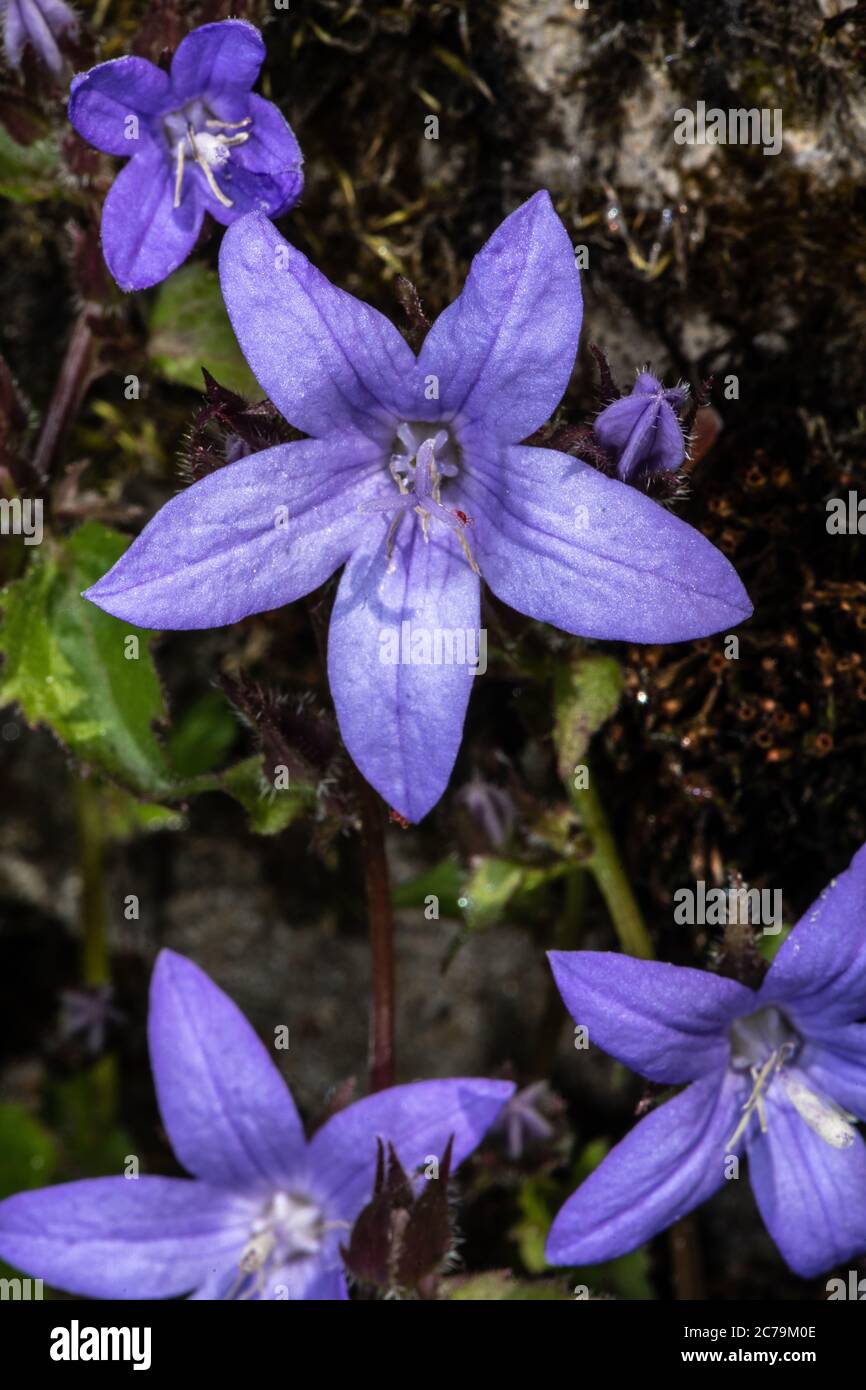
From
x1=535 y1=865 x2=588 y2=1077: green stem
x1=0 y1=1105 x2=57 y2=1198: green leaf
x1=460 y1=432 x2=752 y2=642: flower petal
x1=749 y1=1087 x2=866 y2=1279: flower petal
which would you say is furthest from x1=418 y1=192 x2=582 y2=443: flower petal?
x1=0 y1=1105 x2=57 y2=1198: green leaf

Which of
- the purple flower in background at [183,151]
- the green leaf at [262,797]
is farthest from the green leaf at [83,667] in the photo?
the purple flower in background at [183,151]

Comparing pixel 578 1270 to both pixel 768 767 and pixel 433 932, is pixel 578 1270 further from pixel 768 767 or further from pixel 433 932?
pixel 768 767

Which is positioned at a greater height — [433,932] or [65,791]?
[65,791]

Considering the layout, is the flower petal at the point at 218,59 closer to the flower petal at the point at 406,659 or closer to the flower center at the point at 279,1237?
the flower petal at the point at 406,659

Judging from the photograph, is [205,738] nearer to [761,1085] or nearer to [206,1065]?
[206,1065]

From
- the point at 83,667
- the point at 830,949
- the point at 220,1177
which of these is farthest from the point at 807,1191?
the point at 83,667

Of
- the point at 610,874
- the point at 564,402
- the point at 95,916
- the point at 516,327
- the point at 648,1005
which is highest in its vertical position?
the point at 564,402
